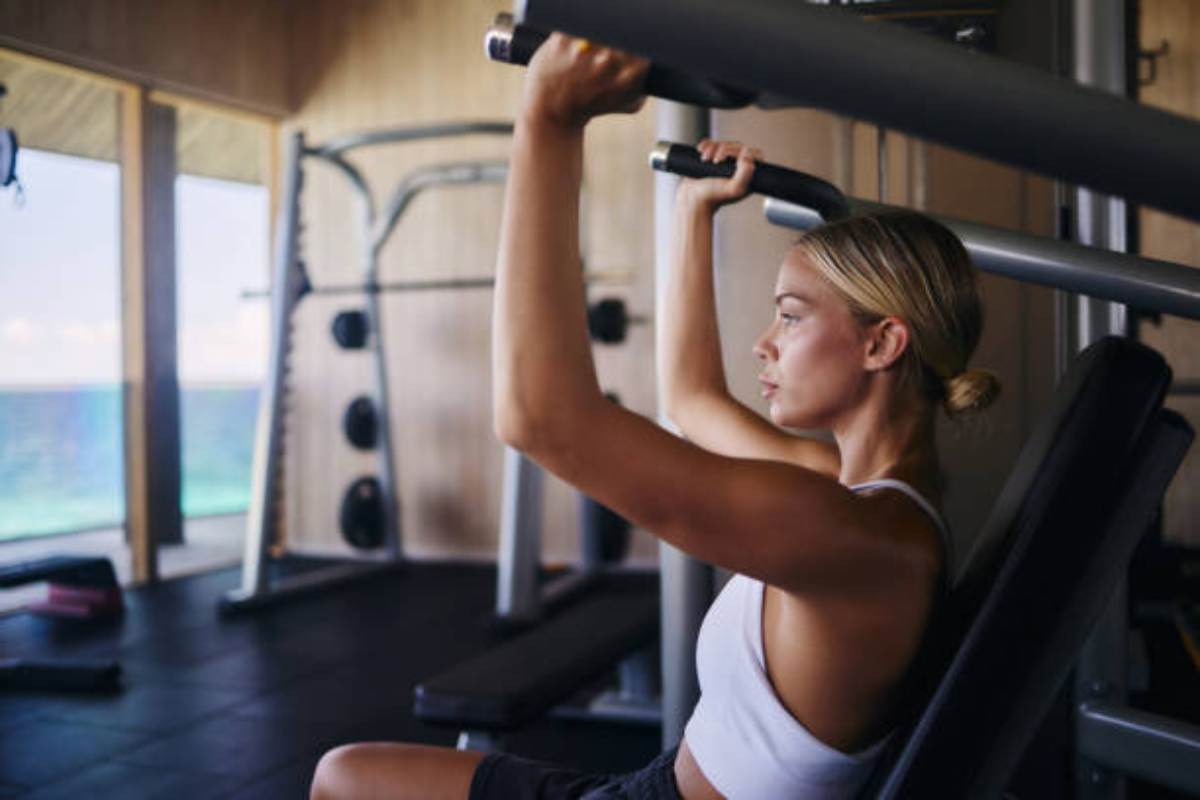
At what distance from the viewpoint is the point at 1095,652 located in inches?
48.1

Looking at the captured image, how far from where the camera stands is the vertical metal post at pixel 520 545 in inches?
141

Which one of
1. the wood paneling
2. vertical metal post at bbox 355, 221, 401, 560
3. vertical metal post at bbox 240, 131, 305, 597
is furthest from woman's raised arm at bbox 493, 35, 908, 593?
the wood paneling

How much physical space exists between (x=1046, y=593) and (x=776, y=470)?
Result: 0.20 m

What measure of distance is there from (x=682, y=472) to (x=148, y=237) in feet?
13.9

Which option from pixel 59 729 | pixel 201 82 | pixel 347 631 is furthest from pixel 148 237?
pixel 59 729

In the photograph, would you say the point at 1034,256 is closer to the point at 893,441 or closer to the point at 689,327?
the point at 893,441

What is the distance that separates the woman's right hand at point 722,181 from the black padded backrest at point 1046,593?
1.14ft

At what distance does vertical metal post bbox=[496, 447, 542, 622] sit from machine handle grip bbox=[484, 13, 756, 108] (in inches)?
116

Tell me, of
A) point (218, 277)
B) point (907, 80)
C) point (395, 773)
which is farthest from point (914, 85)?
point (218, 277)

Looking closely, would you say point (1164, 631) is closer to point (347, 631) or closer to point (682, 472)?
point (347, 631)

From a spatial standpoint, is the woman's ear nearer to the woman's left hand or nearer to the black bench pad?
the woman's left hand

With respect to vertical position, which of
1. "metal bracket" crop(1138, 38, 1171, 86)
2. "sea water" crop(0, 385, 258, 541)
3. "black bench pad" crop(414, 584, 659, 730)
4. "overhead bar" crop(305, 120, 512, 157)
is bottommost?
"sea water" crop(0, 385, 258, 541)

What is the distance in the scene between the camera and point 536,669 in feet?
5.87

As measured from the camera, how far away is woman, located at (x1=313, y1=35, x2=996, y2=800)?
0.68 meters
